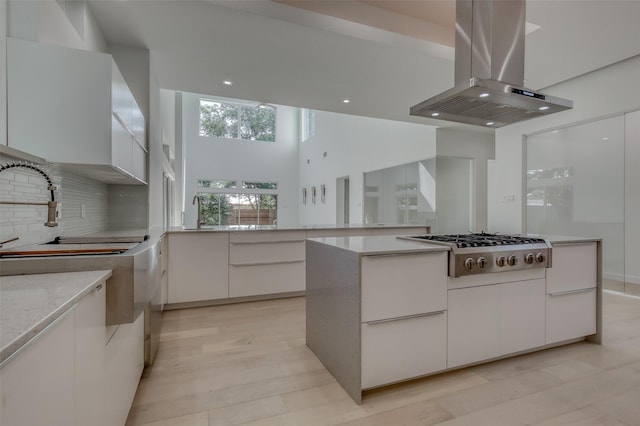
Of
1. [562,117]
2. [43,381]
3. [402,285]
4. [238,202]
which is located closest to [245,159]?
[238,202]

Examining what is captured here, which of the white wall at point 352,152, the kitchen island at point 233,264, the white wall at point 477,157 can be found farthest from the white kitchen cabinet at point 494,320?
the white wall at point 477,157

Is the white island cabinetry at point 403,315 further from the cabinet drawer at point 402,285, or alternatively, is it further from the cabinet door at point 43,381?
the cabinet door at point 43,381

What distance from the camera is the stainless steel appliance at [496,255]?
1.85 metres

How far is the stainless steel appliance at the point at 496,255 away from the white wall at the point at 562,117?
289 cm

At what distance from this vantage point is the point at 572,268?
2322 millimetres

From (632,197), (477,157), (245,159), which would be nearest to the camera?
(632,197)

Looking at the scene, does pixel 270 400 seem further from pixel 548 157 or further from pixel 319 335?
pixel 548 157

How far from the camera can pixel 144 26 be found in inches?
107

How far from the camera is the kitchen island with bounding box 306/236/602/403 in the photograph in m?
Answer: 1.70

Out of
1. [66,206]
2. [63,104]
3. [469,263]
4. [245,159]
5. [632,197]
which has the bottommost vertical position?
[469,263]

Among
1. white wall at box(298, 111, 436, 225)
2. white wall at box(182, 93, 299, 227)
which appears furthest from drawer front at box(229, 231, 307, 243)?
white wall at box(182, 93, 299, 227)

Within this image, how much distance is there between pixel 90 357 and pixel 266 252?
256cm

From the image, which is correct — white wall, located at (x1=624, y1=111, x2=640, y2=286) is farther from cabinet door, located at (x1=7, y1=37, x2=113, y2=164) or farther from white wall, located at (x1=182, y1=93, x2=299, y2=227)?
white wall, located at (x1=182, y1=93, x2=299, y2=227)

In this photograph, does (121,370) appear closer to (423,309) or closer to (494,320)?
(423,309)
